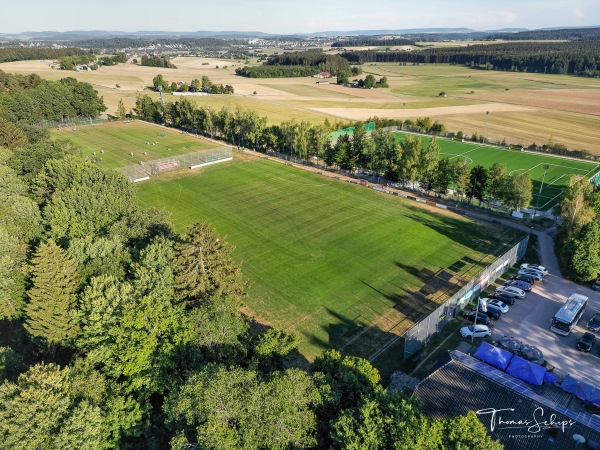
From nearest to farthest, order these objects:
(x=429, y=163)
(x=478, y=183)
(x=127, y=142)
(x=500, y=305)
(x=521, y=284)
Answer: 1. (x=500, y=305)
2. (x=521, y=284)
3. (x=478, y=183)
4. (x=429, y=163)
5. (x=127, y=142)

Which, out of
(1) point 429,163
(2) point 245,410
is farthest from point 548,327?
(1) point 429,163

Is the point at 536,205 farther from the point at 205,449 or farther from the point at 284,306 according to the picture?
the point at 205,449

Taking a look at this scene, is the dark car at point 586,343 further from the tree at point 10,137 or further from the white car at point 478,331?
the tree at point 10,137

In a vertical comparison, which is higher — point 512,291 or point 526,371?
point 526,371

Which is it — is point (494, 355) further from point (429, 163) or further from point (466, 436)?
point (429, 163)

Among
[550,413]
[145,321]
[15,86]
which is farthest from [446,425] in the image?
[15,86]
